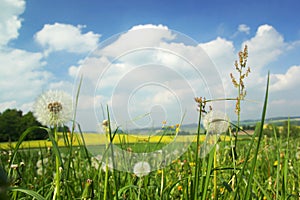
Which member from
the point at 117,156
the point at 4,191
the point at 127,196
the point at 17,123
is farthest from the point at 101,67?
the point at 17,123

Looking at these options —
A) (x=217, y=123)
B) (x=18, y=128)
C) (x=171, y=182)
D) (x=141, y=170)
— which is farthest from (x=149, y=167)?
(x=18, y=128)

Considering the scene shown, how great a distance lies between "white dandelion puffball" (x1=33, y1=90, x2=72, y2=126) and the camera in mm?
1813

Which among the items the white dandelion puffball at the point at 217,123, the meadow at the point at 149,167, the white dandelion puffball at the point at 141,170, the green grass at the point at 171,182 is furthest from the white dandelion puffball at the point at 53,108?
the white dandelion puffball at the point at 217,123

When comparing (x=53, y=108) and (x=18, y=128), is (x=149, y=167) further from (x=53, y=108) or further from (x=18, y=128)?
(x=18, y=128)

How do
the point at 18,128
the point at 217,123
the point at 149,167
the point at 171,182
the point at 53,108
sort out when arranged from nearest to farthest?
the point at 217,123, the point at 53,108, the point at 149,167, the point at 171,182, the point at 18,128

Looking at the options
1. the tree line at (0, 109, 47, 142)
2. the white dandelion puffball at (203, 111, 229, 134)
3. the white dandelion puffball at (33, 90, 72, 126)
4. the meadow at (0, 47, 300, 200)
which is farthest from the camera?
the tree line at (0, 109, 47, 142)

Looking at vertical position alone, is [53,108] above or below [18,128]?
above

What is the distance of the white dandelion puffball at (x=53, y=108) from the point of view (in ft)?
5.95

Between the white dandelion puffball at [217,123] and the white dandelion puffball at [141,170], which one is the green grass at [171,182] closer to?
the white dandelion puffball at [141,170]

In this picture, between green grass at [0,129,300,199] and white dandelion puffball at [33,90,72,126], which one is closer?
green grass at [0,129,300,199]

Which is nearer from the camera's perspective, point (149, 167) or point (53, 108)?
point (53, 108)

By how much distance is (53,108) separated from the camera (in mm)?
1818

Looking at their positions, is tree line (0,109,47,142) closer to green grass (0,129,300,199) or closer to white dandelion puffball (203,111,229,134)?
A: green grass (0,129,300,199)

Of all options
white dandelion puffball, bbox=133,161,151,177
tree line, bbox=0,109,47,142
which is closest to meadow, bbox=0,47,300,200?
white dandelion puffball, bbox=133,161,151,177
